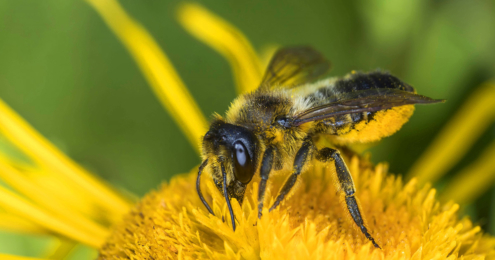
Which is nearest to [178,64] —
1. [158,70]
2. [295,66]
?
[158,70]

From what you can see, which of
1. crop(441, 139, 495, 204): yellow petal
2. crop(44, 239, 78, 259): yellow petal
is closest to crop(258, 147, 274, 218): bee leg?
crop(44, 239, 78, 259): yellow petal

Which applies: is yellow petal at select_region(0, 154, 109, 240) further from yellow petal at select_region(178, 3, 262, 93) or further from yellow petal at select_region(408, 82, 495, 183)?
yellow petal at select_region(408, 82, 495, 183)

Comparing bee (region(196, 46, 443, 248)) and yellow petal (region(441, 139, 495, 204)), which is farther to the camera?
yellow petal (region(441, 139, 495, 204))

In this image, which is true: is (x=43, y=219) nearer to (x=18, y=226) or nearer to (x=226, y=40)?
(x=18, y=226)

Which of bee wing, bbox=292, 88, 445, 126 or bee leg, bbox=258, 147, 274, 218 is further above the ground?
bee wing, bbox=292, 88, 445, 126

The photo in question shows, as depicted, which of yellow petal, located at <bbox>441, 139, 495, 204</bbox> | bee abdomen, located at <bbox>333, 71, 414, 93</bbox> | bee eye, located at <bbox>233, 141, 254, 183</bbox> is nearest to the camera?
bee eye, located at <bbox>233, 141, 254, 183</bbox>

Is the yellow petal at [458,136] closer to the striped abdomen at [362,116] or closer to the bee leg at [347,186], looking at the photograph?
the striped abdomen at [362,116]

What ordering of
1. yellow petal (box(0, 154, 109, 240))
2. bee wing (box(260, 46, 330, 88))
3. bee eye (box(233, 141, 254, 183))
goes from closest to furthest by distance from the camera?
bee eye (box(233, 141, 254, 183)), yellow petal (box(0, 154, 109, 240)), bee wing (box(260, 46, 330, 88))
